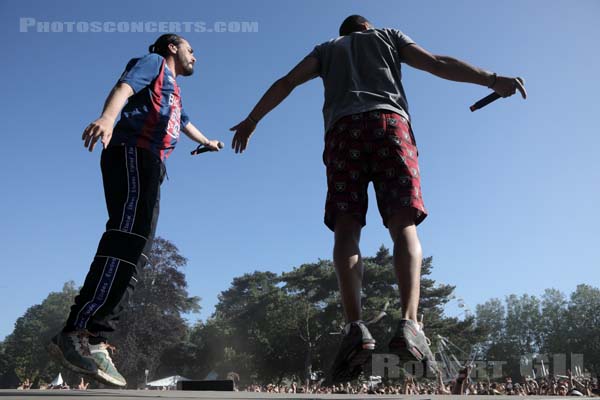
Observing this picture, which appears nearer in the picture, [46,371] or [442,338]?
[442,338]

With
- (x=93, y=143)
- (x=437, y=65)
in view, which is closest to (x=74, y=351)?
(x=93, y=143)

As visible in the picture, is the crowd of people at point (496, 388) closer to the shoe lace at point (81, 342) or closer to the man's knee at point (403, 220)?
the man's knee at point (403, 220)

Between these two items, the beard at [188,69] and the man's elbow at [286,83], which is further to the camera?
the beard at [188,69]

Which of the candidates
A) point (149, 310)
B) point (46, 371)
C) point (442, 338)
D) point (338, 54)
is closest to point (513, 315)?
point (442, 338)

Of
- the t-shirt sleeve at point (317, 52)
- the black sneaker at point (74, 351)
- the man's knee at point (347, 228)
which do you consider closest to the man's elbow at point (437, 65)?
the t-shirt sleeve at point (317, 52)

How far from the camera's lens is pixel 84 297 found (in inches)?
93.8

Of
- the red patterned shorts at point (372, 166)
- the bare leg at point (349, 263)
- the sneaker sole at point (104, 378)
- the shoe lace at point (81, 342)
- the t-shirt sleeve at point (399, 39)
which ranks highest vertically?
the t-shirt sleeve at point (399, 39)

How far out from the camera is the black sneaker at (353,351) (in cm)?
198

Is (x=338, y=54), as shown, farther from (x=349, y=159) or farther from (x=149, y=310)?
(x=149, y=310)

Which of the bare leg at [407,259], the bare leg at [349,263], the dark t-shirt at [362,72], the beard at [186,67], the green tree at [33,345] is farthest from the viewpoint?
the green tree at [33,345]

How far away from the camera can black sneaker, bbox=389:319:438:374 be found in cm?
188

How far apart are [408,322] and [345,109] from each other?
3.73 ft

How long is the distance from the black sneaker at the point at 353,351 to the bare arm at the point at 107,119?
1.44m

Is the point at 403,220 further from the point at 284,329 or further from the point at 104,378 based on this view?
the point at 284,329
